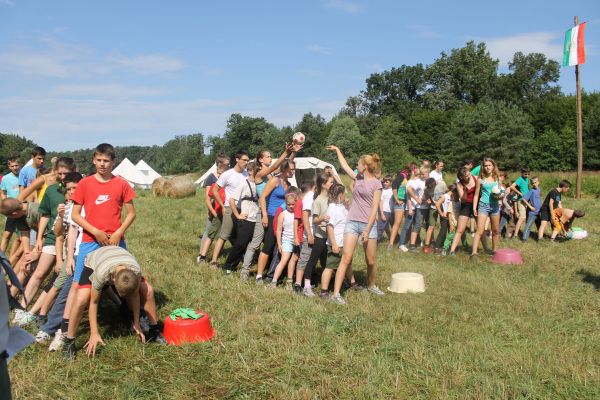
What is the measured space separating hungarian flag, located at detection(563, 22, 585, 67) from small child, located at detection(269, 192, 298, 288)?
20.0 meters

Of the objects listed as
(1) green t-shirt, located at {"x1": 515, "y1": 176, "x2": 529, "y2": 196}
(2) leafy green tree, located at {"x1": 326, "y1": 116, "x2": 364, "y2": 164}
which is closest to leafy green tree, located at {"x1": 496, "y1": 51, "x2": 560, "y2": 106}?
(2) leafy green tree, located at {"x1": 326, "y1": 116, "x2": 364, "y2": 164}

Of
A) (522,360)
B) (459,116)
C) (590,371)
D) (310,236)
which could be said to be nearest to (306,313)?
(310,236)

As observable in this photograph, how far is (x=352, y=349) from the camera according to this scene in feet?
15.9

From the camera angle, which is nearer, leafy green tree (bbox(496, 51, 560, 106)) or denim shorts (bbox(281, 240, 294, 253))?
denim shorts (bbox(281, 240, 294, 253))

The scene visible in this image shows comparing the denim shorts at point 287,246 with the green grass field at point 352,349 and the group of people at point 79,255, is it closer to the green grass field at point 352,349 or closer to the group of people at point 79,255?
the green grass field at point 352,349

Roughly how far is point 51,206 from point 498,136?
47.3 meters

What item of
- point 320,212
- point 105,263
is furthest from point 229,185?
point 105,263

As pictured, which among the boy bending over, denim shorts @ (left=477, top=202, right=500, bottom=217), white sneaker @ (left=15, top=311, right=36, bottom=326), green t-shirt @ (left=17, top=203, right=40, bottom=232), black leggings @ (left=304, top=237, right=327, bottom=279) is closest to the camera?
the boy bending over

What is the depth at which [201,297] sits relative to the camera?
654 cm

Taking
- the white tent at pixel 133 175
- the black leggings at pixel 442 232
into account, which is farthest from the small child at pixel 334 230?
the white tent at pixel 133 175

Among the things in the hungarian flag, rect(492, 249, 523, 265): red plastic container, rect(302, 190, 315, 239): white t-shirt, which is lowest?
rect(492, 249, 523, 265): red plastic container

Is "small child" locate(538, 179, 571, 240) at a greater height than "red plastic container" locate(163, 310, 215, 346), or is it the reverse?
"small child" locate(538, 179, 571, 240)

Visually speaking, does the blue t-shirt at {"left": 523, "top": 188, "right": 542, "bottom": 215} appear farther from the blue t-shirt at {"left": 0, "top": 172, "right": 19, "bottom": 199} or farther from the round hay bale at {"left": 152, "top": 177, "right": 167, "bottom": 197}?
the round hay bale at {"left": 152, "top": 177, "right": 167, "bottom": 197}

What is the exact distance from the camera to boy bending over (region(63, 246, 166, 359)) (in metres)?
4.43
